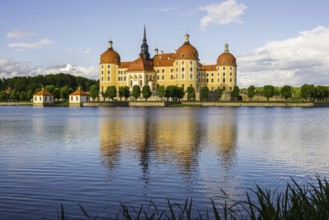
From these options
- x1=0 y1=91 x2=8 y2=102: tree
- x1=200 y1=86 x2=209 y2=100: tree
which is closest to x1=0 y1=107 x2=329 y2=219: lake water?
x1=200 y1=86 x2=209 y2=100: tree

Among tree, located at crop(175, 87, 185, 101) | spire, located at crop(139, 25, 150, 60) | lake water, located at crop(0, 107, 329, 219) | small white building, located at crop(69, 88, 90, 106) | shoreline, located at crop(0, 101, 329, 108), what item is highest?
spire, located at crop(139, 25, 150, 60)

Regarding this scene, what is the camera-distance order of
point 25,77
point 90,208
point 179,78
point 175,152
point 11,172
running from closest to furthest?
point 90,208 < point 11,172 < point 175,152 < point 179,78 < point 25,77

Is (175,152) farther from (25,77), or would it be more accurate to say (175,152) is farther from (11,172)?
(25,77)

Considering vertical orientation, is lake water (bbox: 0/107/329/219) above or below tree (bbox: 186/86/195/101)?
below

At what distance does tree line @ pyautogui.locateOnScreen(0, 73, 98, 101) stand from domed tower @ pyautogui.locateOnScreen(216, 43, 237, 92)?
4769cm

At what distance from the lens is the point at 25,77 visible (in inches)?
7269

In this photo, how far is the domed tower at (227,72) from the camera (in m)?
139

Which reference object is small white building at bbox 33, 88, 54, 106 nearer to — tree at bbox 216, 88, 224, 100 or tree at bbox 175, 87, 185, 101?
tree at bbox 175, 87, 185, 101

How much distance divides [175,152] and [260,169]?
6312 mm

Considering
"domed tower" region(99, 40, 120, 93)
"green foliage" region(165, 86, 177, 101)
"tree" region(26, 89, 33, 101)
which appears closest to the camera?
"green foliage" region(165, 86, 177, 101)

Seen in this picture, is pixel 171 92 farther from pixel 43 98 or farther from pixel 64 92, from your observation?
pixel 43 98

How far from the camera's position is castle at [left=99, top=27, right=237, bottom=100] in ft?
438

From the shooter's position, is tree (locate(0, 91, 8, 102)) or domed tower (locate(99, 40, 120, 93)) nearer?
domed tower (locate(99, 40, 120, 93))

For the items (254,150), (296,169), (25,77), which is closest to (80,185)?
(296,169)
